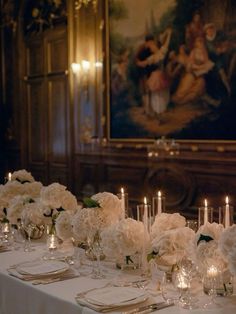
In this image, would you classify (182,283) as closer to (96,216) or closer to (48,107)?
(96,216)

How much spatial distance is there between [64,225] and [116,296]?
75 cm

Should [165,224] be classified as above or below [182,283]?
above

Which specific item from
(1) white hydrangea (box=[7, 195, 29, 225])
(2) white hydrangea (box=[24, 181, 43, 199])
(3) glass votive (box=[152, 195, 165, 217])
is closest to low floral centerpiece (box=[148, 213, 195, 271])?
(3) glass votive (box=[152, 195, 165, 217])

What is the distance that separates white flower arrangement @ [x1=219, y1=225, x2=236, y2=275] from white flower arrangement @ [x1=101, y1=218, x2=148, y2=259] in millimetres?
453

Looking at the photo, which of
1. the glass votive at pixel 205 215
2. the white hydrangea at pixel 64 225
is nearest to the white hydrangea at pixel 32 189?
the white hydrangea at pixel 64 225

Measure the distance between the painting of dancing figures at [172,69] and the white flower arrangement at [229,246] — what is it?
12.7 ft

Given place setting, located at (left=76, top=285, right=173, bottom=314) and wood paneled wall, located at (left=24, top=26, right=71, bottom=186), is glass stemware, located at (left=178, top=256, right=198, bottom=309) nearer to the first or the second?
place setting, located at (left=76, top=285, right=173, bottom=314)

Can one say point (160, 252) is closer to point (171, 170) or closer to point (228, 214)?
point (228, 214)

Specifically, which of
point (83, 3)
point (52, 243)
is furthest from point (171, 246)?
point (83, 3)

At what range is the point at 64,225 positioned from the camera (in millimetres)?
2736

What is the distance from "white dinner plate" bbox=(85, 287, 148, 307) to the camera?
6.57 ft

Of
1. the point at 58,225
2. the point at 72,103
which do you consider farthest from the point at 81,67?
the point at 58,225

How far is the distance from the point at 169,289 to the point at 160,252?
160 millimetres

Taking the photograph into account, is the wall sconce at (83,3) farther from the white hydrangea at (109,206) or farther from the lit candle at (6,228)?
the white hydrangea at (109,206)
